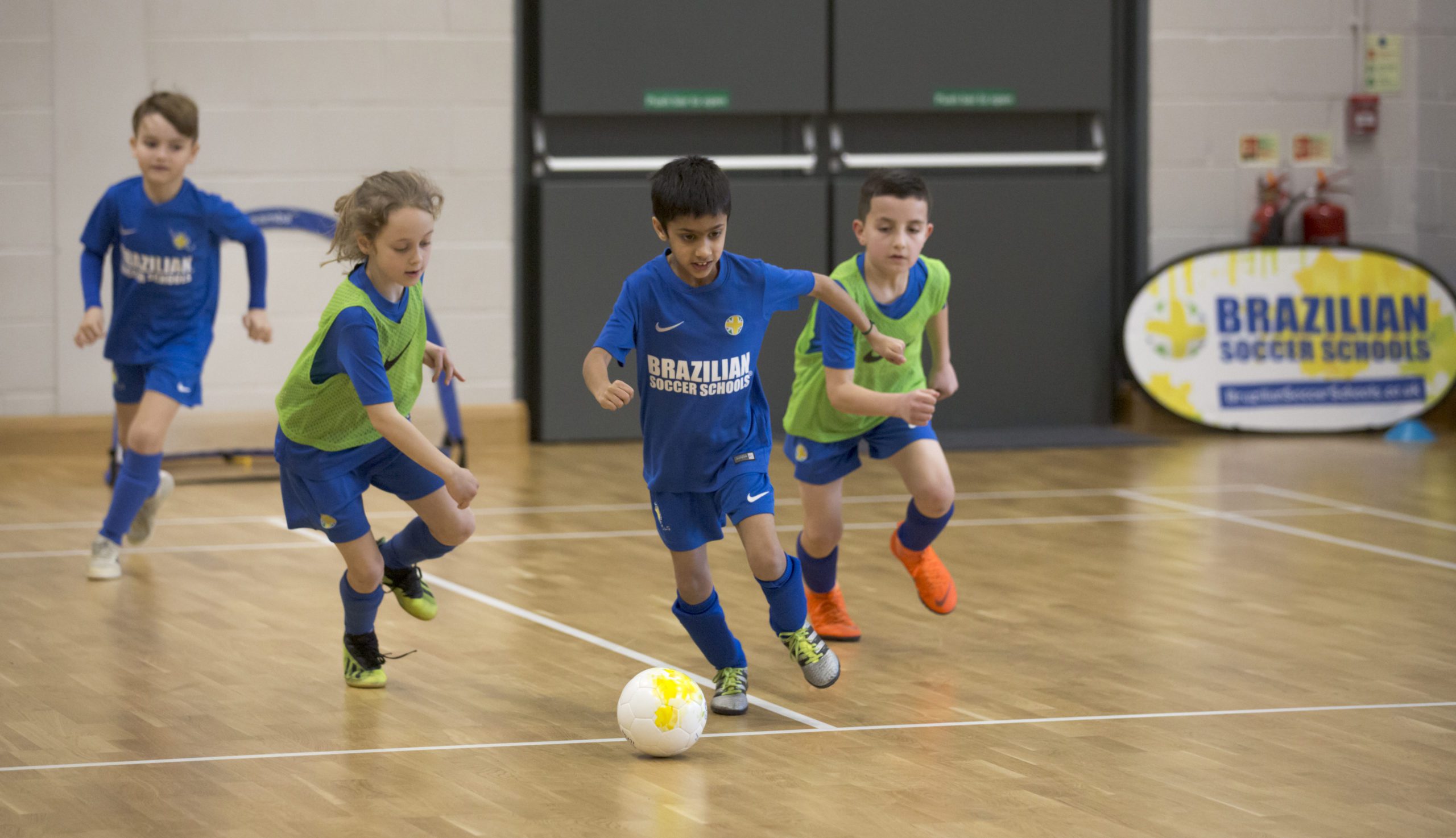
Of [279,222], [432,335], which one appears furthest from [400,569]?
[279,222]

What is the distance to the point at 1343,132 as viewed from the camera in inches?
352

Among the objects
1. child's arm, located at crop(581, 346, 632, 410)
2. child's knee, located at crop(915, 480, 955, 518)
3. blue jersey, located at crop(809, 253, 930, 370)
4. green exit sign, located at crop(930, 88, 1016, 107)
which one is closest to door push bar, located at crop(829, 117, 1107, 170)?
green exit sign, located at crop(930, 88, 1016, 107)

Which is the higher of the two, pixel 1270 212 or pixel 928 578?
pixel 1270 212

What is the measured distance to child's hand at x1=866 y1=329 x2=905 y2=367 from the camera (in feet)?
12.3

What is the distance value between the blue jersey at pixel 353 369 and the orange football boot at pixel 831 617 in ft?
4.04

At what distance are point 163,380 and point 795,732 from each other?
8.60ft

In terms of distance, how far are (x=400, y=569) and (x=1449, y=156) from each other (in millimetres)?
6767

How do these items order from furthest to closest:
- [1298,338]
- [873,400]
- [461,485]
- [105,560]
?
[1298,338] < [105,560] < [873,400] < [461,485]

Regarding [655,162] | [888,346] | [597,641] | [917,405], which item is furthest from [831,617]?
[655,162]

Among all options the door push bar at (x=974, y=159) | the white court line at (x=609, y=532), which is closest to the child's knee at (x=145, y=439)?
the white court line at (x=609, y=532)

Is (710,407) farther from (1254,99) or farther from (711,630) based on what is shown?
(1254,99)

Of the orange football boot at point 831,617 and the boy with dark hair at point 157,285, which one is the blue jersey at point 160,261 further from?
the orange football boot at point 831,617

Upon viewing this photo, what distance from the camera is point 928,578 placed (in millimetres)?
4496

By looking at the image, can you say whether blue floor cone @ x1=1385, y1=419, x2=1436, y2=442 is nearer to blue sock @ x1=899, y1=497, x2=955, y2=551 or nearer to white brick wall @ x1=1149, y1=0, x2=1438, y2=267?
white brick wall @ x1=1149, y1=0, x2=1438, y2=267
